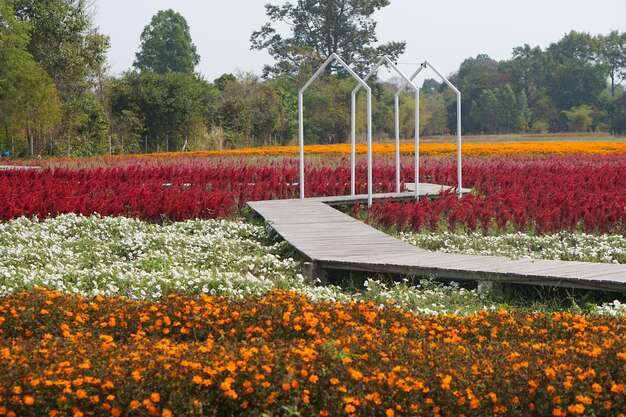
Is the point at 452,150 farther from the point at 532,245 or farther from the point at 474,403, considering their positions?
the point at 474,403

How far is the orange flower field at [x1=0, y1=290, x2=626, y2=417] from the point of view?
4.36 metres

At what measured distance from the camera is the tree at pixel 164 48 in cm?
6675

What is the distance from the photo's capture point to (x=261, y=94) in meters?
45.0

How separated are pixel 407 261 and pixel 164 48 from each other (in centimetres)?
6061

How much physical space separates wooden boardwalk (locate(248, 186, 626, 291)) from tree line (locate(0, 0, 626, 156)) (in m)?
26.8

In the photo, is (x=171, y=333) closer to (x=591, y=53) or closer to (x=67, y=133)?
(x=67, y=133)

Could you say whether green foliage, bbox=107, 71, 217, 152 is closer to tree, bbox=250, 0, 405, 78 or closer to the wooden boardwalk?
tree, bbox=250, 0, 405, 78

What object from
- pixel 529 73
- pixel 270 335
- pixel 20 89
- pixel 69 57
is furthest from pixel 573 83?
pixel 270 335

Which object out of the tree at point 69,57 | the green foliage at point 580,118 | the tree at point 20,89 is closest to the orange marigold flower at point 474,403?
the tree at point 20,89

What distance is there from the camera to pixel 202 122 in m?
42.0

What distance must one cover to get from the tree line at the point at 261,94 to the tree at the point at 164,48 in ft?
47.2

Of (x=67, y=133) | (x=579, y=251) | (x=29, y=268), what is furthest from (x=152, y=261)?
(x=67, y=133)

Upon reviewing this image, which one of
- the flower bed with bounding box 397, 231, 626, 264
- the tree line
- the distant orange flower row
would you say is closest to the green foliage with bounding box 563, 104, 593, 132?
the tree line

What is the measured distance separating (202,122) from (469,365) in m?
38.1
